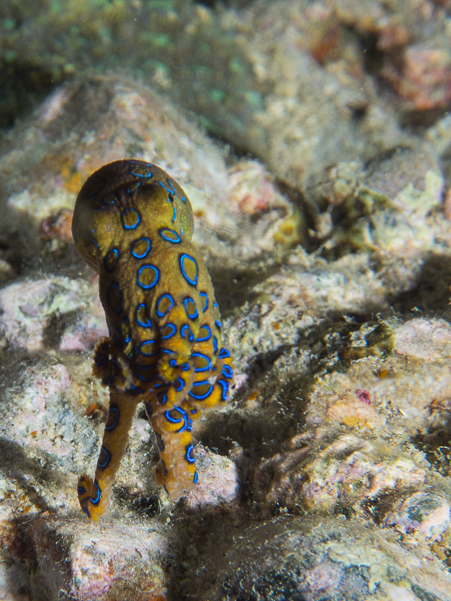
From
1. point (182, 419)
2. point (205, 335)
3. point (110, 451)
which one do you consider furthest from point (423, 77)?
point (110, 451)

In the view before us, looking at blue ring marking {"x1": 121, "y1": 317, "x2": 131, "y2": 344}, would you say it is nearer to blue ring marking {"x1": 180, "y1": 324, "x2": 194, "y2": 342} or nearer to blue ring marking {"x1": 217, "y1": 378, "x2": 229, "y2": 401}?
blue ring marking {"x1": 180, "y1": 324, "x2": 194, "y2": 342}

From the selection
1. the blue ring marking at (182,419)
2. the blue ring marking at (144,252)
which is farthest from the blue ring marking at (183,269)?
the blue ring marking at (182,419)

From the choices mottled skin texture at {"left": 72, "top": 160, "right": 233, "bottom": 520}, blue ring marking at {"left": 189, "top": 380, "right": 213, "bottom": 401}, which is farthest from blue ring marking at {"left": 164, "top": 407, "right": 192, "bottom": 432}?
blue ring marking at {"left": 189, "top": 380, "right": 213, "bottom": 401}

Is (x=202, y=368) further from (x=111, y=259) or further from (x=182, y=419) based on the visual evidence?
(x=111, y=259)

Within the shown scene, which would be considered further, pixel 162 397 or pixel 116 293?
pixel 116 293

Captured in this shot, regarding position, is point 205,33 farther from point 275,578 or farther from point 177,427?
point 275,578

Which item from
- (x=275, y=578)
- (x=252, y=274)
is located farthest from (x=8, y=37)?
(x=275, y=578)

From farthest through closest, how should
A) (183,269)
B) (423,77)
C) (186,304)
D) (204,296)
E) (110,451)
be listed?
(423,77)
(110,451)
(204,296)
(183,269)
(186,304)

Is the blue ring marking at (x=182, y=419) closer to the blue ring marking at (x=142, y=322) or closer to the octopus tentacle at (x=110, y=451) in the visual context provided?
the octopus tentacle at (x=110, y=451)
